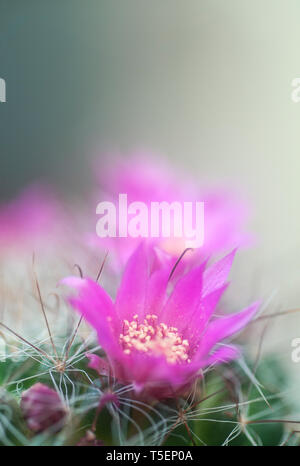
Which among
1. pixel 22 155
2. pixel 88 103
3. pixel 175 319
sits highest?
pixel 88 103

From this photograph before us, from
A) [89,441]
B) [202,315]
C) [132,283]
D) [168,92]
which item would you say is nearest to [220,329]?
[202,315]

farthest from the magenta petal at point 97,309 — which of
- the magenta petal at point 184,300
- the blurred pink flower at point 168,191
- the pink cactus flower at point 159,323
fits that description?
the blurred pink flower at point 168,191

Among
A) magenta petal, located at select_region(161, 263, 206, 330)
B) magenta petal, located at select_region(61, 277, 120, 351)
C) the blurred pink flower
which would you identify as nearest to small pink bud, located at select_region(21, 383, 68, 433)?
magenta petal, located at select_region(61, 277, 120, 351)

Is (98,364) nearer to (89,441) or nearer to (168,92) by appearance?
(89,441)

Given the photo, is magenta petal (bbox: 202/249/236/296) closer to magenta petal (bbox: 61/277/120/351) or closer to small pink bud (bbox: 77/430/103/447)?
magenta petal (bbox: 61/277/120/351)

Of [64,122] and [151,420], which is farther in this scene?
[64,122]

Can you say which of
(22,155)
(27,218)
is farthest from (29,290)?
(22,155)

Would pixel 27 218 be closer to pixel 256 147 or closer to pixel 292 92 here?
pixel 256 147

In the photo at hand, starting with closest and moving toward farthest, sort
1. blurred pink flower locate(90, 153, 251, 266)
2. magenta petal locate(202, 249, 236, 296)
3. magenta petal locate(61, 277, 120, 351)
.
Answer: magenta petal locate(61, 277, 120, 351) → magenta petal locate(202, 249, 236, 296) → blurred pink flower locate(90, 153, 251, 266)
